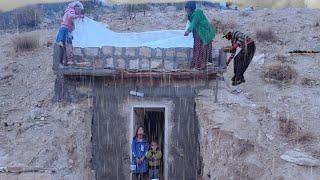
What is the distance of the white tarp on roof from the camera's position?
11.9 metres

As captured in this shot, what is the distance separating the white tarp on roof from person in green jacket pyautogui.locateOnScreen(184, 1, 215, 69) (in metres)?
0.87

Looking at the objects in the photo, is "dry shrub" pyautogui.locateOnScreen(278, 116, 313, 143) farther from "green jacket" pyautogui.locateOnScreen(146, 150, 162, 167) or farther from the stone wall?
"green jacket" pyautogui.locateOnScreen(146, 150, 162, 167)

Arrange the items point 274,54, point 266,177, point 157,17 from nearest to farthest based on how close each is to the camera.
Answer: point 266,177 < point 274,54 < point 157,17

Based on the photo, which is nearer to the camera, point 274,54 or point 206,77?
point 206,77

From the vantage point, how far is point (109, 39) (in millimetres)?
12219

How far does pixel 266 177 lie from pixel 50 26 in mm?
13020

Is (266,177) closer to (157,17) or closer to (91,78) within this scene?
(91,78)

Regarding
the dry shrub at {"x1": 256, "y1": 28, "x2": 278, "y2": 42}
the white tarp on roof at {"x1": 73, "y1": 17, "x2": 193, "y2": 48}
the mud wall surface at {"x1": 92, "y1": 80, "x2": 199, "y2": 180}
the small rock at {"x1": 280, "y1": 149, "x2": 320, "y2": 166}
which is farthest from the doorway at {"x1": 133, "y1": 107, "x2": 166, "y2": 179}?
the dry shrub at {"x1": 256, "y1": 28, "x2": 278, "y2": 42}

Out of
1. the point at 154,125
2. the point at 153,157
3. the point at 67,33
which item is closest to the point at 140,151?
the point at 153,157

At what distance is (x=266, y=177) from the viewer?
960 cm

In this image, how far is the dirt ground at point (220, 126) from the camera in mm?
10008

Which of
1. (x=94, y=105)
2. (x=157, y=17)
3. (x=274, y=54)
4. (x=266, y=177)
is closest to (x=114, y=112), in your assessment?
(x=94, y=105)

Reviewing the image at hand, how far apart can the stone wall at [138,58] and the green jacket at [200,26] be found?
70 cm

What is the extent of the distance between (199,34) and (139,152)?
2.57m
